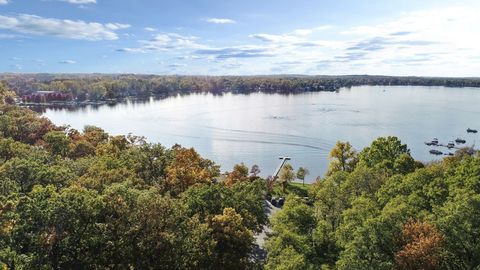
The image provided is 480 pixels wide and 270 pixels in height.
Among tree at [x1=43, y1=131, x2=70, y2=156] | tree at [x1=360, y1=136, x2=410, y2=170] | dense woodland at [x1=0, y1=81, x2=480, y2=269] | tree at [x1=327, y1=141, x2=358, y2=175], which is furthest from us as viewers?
tree at [x1=327, y1=141, x2=358, y2=175]

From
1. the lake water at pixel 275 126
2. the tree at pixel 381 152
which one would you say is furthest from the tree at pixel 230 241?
the lake water at pixel 275 126

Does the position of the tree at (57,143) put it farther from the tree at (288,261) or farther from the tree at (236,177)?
the tree at (288,261)

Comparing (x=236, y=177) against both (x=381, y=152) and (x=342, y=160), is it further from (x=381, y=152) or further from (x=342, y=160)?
(x=342, y=160)

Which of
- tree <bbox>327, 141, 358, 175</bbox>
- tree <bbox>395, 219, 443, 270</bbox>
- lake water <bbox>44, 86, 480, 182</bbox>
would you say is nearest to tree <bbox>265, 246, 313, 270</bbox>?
tree <bbox>395, 219, 443, 270</bbox>

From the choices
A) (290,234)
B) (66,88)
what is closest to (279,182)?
(290,234)

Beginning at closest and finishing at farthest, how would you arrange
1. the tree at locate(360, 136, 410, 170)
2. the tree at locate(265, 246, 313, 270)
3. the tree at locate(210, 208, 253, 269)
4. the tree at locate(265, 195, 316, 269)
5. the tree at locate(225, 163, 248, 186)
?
the tree at locate(265, 246, 313, 270) < the tree at locate(265, 195, 316, 269) < the tree at locate(210, 208, 253, 269) < the tree at locate(225, 163, 248, 186) < the tree at locate(360, 136, 410, 170)

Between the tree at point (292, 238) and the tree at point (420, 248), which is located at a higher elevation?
the tree at point (420, 248)

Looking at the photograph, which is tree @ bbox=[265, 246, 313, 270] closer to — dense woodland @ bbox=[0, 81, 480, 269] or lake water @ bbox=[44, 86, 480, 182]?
dense woodland @ bbox=[0, 81, 480, 269]

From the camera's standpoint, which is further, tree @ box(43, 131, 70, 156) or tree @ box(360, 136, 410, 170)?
tree @ box(43, 131, 70, 156)

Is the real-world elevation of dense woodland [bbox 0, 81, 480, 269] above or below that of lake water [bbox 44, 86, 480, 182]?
above

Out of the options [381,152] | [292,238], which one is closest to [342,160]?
[381,152]
